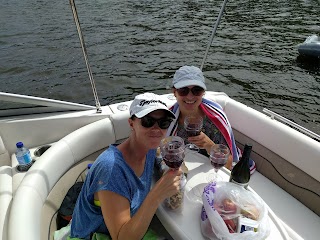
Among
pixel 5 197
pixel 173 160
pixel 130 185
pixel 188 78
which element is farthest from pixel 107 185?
pixel 188 78

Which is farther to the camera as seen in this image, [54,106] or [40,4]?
[40,4]

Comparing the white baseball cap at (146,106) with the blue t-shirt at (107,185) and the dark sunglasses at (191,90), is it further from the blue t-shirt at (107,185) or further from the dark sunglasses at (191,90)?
the dark sunglasses at (191,90)

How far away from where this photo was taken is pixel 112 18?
435 inches

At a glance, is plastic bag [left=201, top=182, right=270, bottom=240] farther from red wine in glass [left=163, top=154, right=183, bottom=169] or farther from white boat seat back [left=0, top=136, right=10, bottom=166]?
white boat seat back [left=0, top=136, right=10, bottom=166]

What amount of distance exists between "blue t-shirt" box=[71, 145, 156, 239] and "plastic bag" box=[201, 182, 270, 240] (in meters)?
Result: 0.40

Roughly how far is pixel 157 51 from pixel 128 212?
25.9 ft

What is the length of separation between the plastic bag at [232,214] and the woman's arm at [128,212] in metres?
0.24

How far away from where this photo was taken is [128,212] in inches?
61.6

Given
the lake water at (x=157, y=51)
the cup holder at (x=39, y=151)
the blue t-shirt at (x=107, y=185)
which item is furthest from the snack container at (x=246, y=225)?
the lake water at (x=157, y=51)

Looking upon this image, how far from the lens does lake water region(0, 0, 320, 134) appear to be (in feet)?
23.2

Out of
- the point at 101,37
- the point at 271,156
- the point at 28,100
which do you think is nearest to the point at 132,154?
the point at 28,100

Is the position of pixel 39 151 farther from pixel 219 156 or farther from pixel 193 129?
pixel 219 156

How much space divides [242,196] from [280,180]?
1401 millimetres

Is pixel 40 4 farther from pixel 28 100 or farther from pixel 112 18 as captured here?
pixel 28 100
